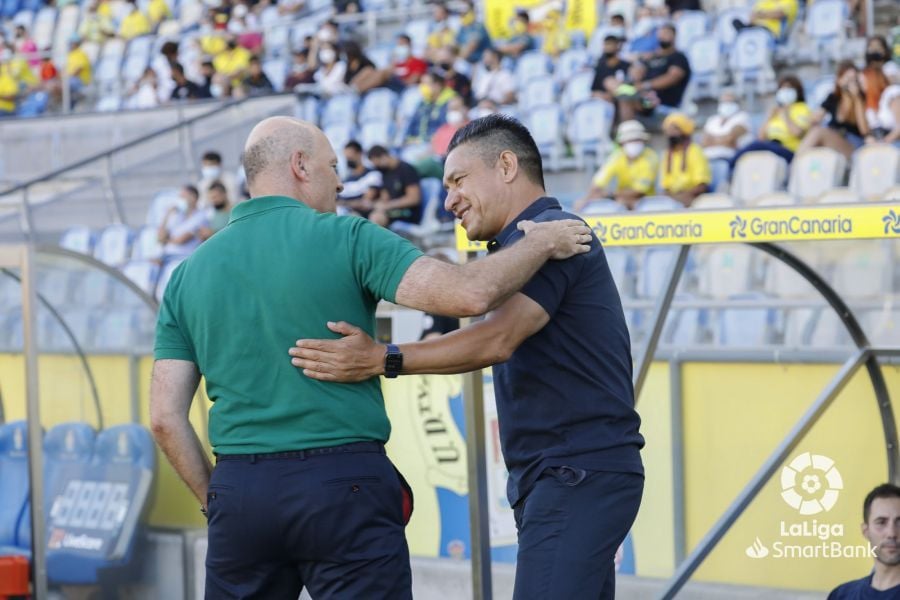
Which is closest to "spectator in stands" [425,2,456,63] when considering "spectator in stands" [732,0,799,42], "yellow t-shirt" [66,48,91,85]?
"spectator in stands" [732,0,799,42]

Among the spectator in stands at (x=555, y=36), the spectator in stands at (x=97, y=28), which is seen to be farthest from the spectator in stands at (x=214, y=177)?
the spectator in stands at (x=97, y=28)

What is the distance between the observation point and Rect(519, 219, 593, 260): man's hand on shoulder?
313 cm

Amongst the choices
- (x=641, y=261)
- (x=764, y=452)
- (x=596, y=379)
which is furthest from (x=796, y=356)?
(x=596, y=379)

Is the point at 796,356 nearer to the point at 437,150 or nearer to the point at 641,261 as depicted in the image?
the point at 641,261

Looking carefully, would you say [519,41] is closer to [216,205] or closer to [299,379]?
[216,205]

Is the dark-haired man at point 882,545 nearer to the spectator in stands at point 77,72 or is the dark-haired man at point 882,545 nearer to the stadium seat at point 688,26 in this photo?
the stadium seat at point 688,26

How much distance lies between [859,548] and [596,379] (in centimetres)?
204

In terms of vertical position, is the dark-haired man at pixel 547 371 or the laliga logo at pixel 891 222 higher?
the laliga logo at pixel 891 222

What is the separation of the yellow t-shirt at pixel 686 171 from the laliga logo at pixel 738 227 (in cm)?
604

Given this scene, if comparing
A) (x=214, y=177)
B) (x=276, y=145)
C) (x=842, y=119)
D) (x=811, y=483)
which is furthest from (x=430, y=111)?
(x=276, y=145)

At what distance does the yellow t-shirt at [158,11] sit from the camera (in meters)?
19.5

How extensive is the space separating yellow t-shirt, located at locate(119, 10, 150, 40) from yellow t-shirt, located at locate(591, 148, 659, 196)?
35.0 feet

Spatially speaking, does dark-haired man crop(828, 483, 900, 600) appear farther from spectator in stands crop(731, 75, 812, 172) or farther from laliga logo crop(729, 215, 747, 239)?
spectator in stands crop(731, 75, 812, 172)

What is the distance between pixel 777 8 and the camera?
12.0 metres
